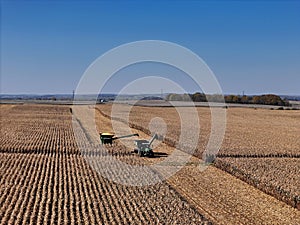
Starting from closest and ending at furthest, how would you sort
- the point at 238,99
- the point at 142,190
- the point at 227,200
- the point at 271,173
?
the point at 227,200 < the point at 142,190 < the point at 271,173 < the point at 238,99

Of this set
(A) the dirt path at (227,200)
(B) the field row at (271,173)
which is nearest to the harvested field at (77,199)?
(A) the dirt path at (227,200)

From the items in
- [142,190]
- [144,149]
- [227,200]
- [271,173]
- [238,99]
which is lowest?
[227,200]

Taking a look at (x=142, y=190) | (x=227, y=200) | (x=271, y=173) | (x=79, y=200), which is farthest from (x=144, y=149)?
(x=79, y=200)

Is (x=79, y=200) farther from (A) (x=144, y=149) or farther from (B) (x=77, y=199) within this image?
(A) (x=144, y=149)

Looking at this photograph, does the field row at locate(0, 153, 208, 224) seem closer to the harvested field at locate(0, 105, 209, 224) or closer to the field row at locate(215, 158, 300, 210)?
the harvested field at locate(0, 105, 209, 224)

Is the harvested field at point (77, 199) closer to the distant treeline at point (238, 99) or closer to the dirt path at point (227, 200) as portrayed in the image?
the dirt path at point (227, 200)

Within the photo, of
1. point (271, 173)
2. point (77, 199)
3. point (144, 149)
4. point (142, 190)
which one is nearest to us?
point (77, 199)

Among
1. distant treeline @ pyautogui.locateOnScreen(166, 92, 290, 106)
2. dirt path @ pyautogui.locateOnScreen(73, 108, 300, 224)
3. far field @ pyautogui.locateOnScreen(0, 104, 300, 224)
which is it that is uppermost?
distant treeline @ pyautogui.locateOnScreen(166, 92, 290, 106)

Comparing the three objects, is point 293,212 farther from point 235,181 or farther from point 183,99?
point 183,99

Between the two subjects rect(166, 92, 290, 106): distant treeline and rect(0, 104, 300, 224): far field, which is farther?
rect(166, 92, 290, 106): distant treeline

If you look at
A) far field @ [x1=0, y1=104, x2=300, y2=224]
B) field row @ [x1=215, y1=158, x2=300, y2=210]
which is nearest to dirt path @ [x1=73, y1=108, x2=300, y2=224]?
far field @ [x1=0, y1=104, x2=300, y2=224]
